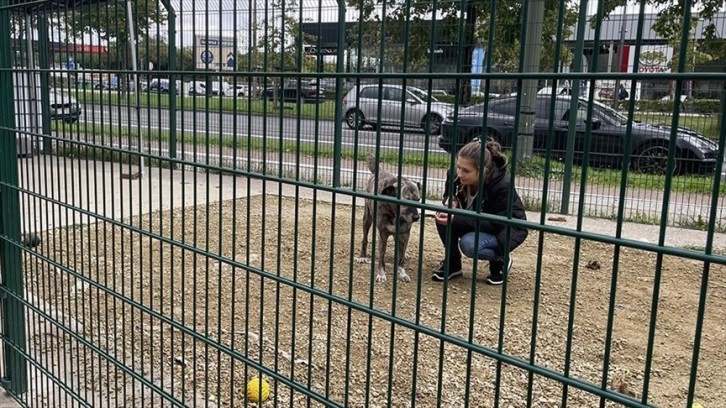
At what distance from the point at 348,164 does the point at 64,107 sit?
138cm

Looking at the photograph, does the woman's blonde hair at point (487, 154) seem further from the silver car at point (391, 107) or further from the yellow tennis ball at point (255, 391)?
the yellow tennis ball at point (255, 391)

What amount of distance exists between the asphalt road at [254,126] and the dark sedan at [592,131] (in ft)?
0.55

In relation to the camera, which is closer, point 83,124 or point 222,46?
point 222,46

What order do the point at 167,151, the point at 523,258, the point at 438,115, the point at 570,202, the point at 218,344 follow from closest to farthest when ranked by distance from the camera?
the point at 438,115 → the point at 218,344 → the point at 167,151 → the point at 523,258 → the point at 570,202

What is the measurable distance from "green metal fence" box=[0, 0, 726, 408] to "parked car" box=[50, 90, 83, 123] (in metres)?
0.02

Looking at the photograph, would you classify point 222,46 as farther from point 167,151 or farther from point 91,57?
point 91,57

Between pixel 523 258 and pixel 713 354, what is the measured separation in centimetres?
242

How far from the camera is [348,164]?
138 inches

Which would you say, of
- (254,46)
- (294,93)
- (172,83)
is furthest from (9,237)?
(294,93)

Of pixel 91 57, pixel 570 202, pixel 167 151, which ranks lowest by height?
pixel 570 202

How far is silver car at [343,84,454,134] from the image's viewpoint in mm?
1837

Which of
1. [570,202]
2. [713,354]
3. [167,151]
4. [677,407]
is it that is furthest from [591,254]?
[167,151]

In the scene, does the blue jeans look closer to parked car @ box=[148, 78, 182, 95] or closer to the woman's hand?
the woman's hand

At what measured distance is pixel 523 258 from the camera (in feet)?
21.8
